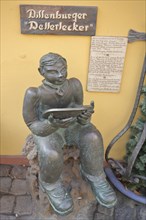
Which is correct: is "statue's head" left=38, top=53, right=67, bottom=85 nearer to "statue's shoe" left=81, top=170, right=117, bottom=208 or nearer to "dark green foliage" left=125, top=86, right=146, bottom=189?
"statue's shoe" left=81, top=170, right=117, bottom=208

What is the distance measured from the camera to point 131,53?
2049 millimetres

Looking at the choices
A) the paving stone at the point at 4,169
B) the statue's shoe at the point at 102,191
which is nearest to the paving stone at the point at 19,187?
the paving stone at the point at 4,169

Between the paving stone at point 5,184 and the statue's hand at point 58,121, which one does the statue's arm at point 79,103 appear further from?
the paving stone at point 5,184

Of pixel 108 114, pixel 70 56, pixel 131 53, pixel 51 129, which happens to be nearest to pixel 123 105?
pixel 108 114

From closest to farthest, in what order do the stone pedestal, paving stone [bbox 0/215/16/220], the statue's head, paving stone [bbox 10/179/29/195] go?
the statue's head → the stone pedestal → paving stone [bbox 0/215/16/220] → paving stone [bbox 10/179/29/195]

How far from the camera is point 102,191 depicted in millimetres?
1643

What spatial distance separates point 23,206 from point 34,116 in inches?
35.0

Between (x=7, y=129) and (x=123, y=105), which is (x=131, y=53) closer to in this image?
(x=123, y=105)

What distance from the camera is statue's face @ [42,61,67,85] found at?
1494 millimetres

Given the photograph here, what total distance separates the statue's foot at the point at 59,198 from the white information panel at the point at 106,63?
0.85 m

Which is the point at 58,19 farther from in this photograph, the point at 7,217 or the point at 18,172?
the point at 7,217

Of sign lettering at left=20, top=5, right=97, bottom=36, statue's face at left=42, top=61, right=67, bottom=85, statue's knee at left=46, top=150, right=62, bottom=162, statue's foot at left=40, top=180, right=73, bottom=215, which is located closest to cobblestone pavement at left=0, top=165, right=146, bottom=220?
statue's foot at left=40, top=180, right=73, bottom=215

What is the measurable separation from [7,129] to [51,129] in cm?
90

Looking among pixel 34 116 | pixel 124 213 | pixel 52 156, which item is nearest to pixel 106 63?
pixel 34 116
